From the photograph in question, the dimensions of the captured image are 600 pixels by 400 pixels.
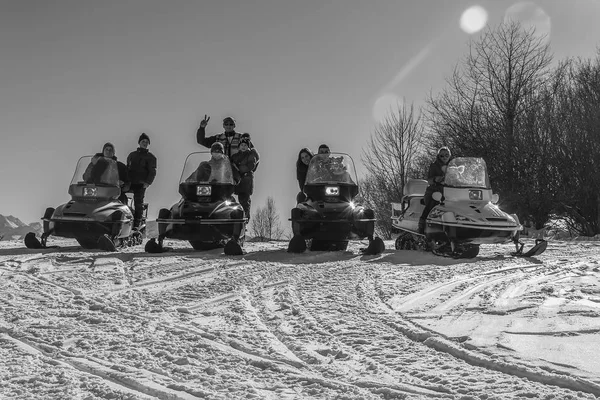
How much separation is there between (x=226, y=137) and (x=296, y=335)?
8484 mm

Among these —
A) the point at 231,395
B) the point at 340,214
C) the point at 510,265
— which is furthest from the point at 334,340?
the point at 340,214

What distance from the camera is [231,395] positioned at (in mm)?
2328

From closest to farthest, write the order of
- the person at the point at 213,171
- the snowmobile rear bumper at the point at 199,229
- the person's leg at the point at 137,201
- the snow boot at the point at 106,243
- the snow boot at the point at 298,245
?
the snowmobile rear bumper at the point at 199,229 → the snow boot at the point at 106,243 → the snow boot at the point at 298,245 → the person at the point at 213,171 → the person's leg at the point at 137,201

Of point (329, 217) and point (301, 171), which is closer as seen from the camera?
point (329, 217)

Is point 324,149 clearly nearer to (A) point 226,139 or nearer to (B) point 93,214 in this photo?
(A) point 226,139

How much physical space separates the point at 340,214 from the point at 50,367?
6413 mm

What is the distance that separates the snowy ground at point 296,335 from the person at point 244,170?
454cm

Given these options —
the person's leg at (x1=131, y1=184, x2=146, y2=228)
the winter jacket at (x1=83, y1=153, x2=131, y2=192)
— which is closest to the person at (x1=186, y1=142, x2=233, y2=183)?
the winter jacket at (x1=83, y1=153, x2=131, y2=192)

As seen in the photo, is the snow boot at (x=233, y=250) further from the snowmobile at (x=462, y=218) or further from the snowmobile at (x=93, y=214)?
the snowmobile at (x=462, y=218)

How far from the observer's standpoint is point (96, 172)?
996 centimetres

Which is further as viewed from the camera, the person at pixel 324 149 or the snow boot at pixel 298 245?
the person at pixel 324 149

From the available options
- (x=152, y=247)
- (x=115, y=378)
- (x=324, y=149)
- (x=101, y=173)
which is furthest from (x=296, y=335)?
(x=101, y=173)

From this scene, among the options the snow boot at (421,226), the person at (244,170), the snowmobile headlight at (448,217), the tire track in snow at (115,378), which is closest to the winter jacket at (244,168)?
the person at (244,170)

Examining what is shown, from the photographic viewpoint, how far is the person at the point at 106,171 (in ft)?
32.7
